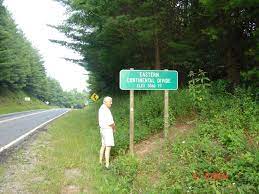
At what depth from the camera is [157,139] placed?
37.2ft

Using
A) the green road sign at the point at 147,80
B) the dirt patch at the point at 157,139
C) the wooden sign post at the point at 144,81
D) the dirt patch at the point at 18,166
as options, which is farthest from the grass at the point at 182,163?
the green road sign at the point at 147,80

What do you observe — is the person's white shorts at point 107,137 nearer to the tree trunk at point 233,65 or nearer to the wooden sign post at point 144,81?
the wooden sign post at point 144,81

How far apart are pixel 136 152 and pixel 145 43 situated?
7.42 metres

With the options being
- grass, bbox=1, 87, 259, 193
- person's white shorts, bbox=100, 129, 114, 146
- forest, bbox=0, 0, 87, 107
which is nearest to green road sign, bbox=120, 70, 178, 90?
person's white shorts, bbox=100, 129, 114, 146

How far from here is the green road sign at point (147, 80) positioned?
1050 centimetres

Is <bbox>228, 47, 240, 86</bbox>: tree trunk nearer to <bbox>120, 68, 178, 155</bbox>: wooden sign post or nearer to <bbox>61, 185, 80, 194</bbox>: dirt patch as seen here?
<bbox>120, 68, 178, 155</bbox>: wooden sign post

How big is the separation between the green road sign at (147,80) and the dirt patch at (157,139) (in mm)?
1250

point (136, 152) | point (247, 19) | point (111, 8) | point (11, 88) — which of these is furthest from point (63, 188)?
point (11, 88)

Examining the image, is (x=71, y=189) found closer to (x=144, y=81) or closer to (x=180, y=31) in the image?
(x=144, y=81)

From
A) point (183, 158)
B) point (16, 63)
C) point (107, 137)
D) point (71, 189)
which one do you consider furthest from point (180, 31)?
point (16, 63)

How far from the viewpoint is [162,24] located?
15.2 metres

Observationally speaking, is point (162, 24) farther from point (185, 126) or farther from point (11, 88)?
point (11, 88)

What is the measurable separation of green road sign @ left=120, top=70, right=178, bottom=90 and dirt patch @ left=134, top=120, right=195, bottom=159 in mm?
1250

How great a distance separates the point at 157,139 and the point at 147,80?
1819 mm
